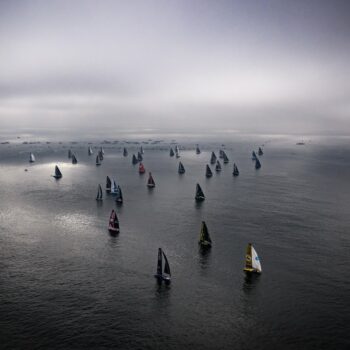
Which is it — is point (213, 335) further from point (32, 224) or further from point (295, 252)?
point (32, 224)

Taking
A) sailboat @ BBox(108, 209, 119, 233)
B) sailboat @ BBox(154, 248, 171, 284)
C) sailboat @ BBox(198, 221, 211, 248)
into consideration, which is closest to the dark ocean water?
sailboat @ BBox(154, 248, 171, 284)

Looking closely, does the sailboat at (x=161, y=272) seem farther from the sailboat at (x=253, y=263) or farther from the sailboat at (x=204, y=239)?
the sailboat at (x=204, y=239)

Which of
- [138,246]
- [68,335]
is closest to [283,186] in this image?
[138,246]

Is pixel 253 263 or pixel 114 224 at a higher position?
pixel 253 263

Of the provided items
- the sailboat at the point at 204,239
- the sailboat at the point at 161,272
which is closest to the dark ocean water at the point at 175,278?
the sailboat at the point at 161,272

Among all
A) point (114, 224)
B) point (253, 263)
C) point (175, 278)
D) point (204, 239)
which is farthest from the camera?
point (114, 224)

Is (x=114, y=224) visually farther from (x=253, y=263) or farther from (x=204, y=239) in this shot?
(x=253, y=263)

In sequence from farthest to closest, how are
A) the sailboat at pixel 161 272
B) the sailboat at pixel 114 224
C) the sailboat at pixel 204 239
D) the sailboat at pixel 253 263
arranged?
the sailboat at pixel 114 224
the sailboat at pixel 204 239
the sailboat at pixel 253 263
the sailboat at pixel 161 272

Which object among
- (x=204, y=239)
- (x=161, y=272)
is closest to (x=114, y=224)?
(x=204, y=239)
